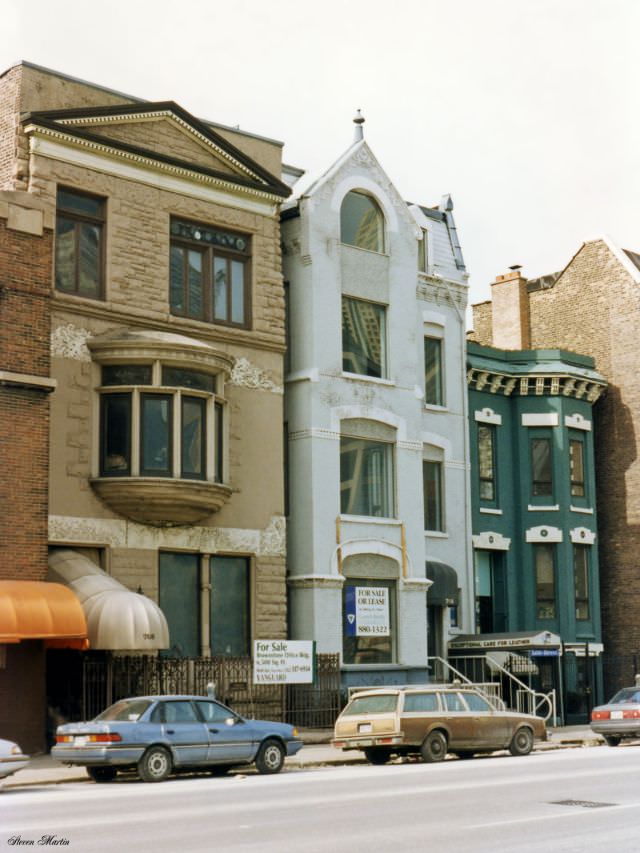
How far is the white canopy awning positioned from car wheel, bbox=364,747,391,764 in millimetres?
4334

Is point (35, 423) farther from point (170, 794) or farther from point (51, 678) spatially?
point (170, 794)

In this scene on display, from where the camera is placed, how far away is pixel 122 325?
28000 millimetres

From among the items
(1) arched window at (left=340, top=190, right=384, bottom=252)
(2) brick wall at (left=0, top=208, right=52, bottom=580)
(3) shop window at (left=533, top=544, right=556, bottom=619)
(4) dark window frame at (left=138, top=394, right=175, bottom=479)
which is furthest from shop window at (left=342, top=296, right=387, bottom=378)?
(3) shop window at (left=533, top=544, right=556, bottom=619)

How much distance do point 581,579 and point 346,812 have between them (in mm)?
26495

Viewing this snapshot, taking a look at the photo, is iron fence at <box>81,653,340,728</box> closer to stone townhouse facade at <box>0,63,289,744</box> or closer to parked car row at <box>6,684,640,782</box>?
stone townhouse facade at <box>0,63,289,744</box>

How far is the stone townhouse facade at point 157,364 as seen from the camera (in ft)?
87.7

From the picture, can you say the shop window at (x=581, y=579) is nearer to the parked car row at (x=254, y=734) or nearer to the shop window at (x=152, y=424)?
the parked car row at (x=254, y=734)

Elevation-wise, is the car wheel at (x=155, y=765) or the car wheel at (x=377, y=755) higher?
the car wheel at (x=155, y=765)

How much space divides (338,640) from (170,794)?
13912mm

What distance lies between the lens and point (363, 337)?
1316 inches

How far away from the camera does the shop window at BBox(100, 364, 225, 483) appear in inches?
1069

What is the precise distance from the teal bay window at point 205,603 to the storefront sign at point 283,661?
137 centimetres

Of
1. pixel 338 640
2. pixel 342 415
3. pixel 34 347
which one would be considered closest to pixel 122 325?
pixel 34 347

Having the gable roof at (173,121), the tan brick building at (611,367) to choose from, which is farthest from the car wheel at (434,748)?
the tan brick building at (611,367)
